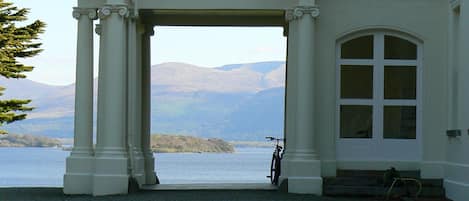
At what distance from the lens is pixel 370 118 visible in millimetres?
20609

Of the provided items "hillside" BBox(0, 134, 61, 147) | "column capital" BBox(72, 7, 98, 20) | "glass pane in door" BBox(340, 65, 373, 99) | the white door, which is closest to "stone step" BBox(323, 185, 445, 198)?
the white door

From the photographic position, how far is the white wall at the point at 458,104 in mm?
18578

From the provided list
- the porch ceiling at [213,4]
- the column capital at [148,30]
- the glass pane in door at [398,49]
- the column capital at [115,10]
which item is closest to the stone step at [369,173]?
the glass pane in door at [398,49]

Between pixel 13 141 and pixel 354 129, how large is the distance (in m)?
157

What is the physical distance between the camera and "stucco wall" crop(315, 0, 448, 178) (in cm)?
2047

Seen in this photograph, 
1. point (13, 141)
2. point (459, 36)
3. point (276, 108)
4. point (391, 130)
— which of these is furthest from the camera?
point (276, 108)

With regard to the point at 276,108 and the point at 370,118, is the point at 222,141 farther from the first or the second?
the point at 370,118

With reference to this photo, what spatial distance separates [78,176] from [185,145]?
5208 inches

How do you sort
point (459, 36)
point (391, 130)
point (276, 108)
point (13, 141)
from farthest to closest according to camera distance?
point (276, 108) → point (13, 141) → point (391, 130) → point (459, 36)

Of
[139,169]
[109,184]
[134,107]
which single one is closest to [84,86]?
[134,107]

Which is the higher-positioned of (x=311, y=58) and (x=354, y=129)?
(x=311, y=58)

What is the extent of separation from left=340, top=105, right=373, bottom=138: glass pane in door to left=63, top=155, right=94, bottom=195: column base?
15.3ft

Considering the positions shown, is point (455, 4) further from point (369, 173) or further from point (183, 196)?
point (183, 196)

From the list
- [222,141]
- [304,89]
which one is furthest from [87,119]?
[222,141]
